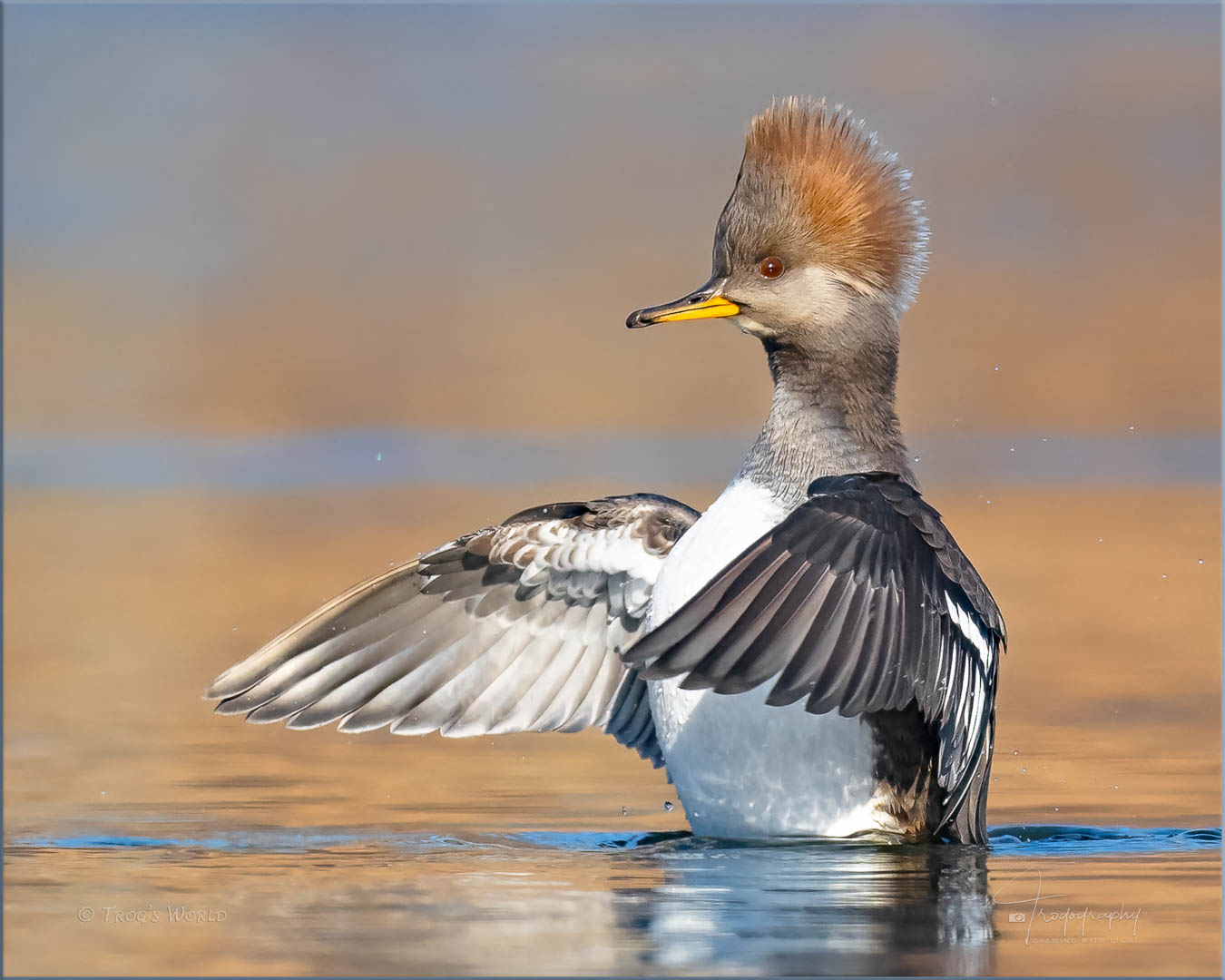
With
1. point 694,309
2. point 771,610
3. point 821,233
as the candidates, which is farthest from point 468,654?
point 771,610

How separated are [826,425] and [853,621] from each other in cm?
136

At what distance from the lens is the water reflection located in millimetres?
5859

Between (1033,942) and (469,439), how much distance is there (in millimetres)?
13317

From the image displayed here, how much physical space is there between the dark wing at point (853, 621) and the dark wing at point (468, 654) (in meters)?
1.42

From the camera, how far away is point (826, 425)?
25.1 feet

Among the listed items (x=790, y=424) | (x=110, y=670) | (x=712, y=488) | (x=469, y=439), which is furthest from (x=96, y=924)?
(x=469, y=439)

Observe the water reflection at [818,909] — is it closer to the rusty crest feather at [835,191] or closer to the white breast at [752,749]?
the white breast at [752,749]

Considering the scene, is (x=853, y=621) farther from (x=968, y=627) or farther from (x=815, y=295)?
(x=815, y=295)

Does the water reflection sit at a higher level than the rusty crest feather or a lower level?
lower

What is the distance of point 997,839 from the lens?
25.2ft

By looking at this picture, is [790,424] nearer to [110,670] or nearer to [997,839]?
[997,839]

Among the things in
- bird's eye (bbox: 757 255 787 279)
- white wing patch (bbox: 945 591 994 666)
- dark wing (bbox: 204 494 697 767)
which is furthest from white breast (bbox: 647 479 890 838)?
bird's eye (bbox: 757 255 787 279)

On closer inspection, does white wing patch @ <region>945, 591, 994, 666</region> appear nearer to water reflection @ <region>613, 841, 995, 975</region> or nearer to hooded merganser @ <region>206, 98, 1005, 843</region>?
hooded merganser @ <region>206, 98, 1005, 843</region>

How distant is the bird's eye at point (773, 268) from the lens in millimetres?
7867
